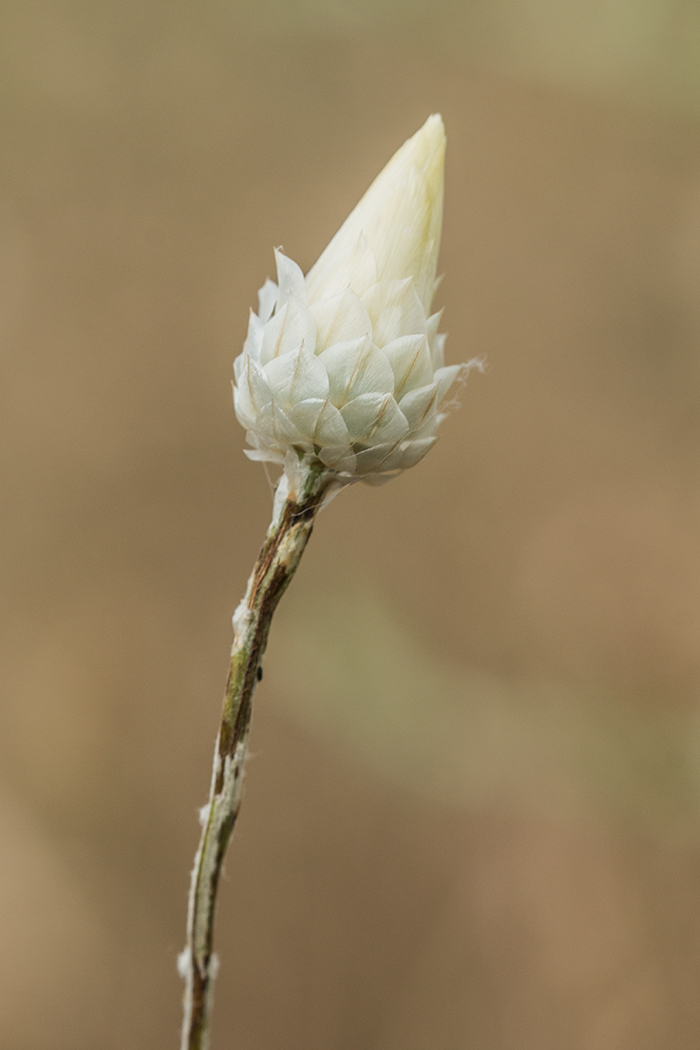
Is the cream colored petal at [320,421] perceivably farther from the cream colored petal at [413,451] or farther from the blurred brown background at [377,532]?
the blurred brown background at [377,532]

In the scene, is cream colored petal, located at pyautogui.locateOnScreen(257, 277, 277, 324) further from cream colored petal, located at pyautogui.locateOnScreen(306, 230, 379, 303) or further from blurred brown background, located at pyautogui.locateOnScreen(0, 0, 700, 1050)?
blurred brown background, located at pyautogui.locateOnScreen(0, 0, 700, 1050)

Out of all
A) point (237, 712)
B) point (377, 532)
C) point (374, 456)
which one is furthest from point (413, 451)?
point (377, 532)

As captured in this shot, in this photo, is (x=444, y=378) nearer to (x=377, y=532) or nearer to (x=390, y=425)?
(x=390, y=425)

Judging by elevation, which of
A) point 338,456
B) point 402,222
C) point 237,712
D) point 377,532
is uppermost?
point 377,532

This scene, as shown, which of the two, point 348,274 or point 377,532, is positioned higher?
point 377,532

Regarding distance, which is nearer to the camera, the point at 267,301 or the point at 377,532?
Result: the point at 267,301

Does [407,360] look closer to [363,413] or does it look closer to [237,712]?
[363,413]

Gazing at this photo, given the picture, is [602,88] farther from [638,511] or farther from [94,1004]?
[94,1004]
